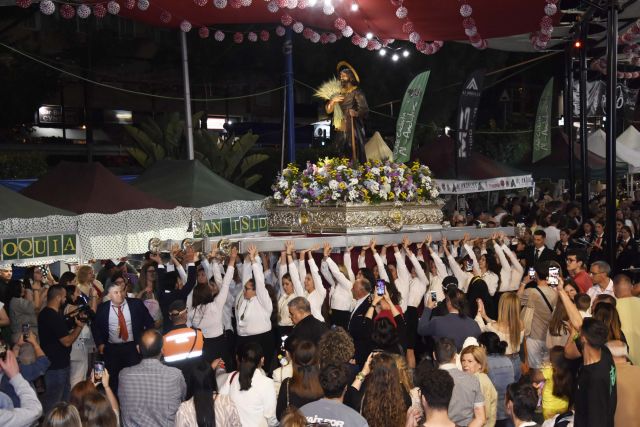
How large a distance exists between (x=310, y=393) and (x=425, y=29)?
1382cm

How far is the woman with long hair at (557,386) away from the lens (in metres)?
6.82

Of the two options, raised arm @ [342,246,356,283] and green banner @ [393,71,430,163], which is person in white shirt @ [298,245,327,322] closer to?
raised arm @ [342,246,356,283]

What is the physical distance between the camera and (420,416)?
20.5 ft

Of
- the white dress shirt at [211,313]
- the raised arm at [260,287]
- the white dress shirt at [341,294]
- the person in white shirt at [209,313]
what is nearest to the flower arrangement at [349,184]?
the white dress shirt at [341,294]

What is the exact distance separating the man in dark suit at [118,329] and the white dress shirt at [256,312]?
1288mm

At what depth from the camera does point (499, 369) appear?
7.89m

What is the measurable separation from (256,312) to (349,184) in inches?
112

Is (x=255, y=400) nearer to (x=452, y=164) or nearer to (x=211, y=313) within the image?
(x=211, y=313)

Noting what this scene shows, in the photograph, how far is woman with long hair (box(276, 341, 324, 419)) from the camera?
6289 millimetres

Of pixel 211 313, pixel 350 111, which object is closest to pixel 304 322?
pixel 211 313

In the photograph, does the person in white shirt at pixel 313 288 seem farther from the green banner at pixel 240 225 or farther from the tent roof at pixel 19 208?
the tent roof at pixel 19 208

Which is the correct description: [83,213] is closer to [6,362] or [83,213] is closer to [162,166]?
[162,166]

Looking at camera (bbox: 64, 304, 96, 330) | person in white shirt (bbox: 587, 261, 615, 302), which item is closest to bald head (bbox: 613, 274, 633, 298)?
person in white shirt (bbox: 587, 261, 615, 302)

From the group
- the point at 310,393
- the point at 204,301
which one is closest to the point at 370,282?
the point at 204,301
